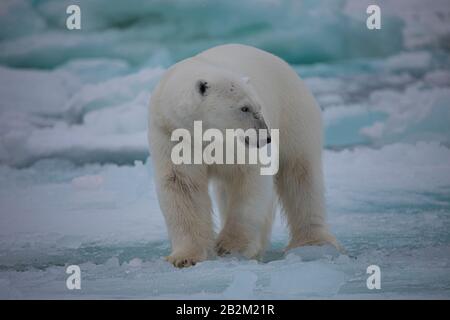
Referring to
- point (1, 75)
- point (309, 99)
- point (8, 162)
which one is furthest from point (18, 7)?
point (309, 99)

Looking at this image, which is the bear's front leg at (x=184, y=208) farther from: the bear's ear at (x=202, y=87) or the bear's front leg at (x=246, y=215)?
the bear's ear at (x=202, y=87)

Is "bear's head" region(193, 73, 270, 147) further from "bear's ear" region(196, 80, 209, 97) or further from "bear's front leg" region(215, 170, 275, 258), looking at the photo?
"bear's front leg" region(215, 170, 275, 258)

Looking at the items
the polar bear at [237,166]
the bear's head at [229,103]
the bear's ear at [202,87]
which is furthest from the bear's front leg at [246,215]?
the bear's ear at [202,87]

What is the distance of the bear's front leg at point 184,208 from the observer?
16.7 feet

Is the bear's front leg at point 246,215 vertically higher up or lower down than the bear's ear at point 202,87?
lower down

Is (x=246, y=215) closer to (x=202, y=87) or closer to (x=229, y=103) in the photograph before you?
(x=229, y=103)

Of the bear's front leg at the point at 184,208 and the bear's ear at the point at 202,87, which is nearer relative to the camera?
the bear's ear at the point at 202,87

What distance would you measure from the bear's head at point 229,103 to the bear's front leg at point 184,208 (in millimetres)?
432

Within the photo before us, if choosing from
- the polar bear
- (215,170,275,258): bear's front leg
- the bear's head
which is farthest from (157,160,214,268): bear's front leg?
the bear's head

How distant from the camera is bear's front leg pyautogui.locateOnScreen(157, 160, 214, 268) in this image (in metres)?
5.09

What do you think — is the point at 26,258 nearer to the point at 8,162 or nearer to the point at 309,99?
the point at 8,162

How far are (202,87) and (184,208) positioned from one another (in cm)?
75
